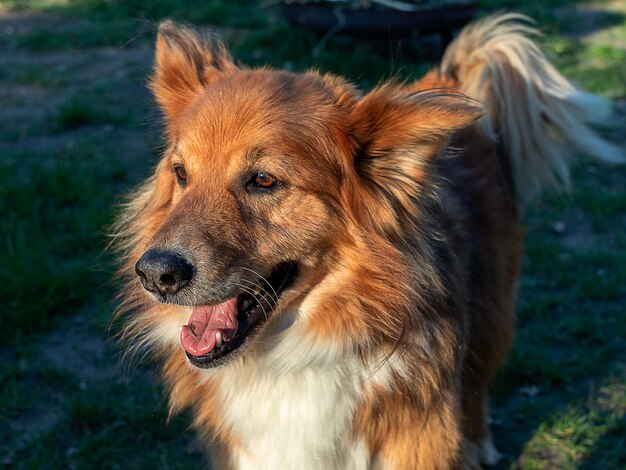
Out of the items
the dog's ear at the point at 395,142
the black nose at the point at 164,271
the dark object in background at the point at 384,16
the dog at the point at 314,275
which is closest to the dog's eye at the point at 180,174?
the dog at the point at 314,275

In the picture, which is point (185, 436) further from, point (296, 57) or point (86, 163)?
point (296, 57)

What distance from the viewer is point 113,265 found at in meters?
4.70

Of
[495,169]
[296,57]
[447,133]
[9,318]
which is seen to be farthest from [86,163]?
[447,133]

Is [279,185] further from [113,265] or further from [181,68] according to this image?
[113,265]

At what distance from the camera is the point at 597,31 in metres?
9.49

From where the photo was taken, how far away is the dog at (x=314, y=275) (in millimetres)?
2539

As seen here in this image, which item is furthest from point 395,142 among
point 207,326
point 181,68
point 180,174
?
point 181,68

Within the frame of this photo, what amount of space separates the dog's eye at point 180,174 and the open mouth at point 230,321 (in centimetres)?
44

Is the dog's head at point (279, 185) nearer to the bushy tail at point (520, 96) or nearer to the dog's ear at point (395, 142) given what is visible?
the dog's ear at point (395, 142)

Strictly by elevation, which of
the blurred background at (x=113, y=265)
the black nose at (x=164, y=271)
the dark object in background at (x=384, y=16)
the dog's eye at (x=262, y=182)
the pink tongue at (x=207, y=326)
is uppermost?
the dog's eye at (x=262, y=182)

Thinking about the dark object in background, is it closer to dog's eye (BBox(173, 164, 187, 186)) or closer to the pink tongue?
dog's eye (BBox(173, 164, 187, 186))

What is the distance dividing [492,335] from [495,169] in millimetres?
768

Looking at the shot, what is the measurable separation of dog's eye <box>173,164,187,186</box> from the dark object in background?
15.7 ft

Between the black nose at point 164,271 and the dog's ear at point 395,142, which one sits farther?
the dog's ear at point 395,142
